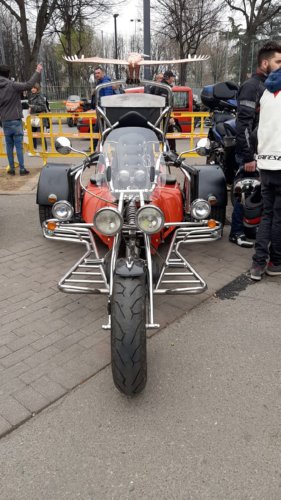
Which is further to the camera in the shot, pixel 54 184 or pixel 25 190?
pixel 25 190

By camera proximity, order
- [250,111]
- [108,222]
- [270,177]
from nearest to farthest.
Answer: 1. [108,222]
2. [270,177]
3. [250,111]

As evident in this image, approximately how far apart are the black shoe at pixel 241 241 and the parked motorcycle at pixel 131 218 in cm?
60

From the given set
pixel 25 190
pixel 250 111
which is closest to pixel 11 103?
pixel 25 190

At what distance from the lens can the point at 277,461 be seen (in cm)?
220

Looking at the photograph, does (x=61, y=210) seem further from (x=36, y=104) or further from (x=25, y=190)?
(x=36, y=104)

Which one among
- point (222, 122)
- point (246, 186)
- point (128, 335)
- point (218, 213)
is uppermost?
point (222, 122)

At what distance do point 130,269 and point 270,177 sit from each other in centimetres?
218

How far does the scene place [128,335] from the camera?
8.00 ft

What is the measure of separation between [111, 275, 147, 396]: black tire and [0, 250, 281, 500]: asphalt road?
22 cm

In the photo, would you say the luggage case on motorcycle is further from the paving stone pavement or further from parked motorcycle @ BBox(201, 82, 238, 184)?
the paving stone pavement

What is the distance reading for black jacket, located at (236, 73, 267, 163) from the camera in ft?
15.3

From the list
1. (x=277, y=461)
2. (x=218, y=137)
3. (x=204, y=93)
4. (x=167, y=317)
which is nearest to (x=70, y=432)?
(x=277, y=461)

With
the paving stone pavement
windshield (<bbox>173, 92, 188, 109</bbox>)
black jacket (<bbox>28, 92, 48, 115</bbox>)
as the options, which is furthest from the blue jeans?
windshield (<bbox>173, 92, 188, 109</bbox>)

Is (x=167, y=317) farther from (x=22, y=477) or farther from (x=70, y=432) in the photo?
(x=22, y=477)
